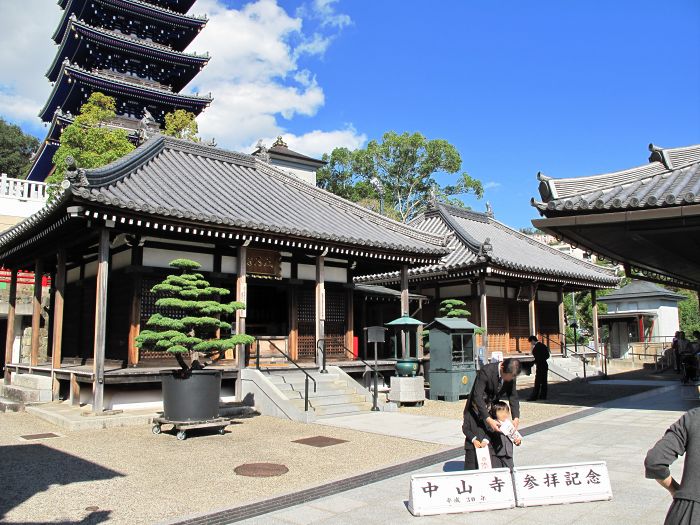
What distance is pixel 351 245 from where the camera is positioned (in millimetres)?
15305

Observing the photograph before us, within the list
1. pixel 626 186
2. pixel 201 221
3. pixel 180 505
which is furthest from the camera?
pixel 201 221

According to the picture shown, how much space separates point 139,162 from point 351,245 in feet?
20.1

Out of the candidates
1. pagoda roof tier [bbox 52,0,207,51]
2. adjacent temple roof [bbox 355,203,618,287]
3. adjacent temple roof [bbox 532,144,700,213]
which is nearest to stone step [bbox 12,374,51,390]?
adjacent temple roof [bbox 532,144,700,213]

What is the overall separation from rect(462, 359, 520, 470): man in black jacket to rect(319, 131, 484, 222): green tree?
42.2 meters

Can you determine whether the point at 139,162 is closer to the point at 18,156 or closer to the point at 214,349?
the point at 214,349

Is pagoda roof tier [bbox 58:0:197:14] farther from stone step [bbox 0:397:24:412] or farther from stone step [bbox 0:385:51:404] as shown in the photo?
stone step [bbox 0:397:24:412]

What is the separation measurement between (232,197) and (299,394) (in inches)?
234

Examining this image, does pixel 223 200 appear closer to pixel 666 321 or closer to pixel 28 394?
pixel 28 394

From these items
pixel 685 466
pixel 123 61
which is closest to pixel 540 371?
pixel 685 466

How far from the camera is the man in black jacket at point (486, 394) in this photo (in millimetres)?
5883

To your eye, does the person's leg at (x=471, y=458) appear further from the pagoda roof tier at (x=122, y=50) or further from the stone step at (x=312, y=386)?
the pagoda roof tier at (x=122, y=50)

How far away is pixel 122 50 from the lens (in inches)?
1265

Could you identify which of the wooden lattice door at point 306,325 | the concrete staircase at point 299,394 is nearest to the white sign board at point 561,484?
the concrete staircase at point 299,394

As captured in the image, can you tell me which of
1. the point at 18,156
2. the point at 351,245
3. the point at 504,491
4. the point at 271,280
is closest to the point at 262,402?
the point at 271,280
